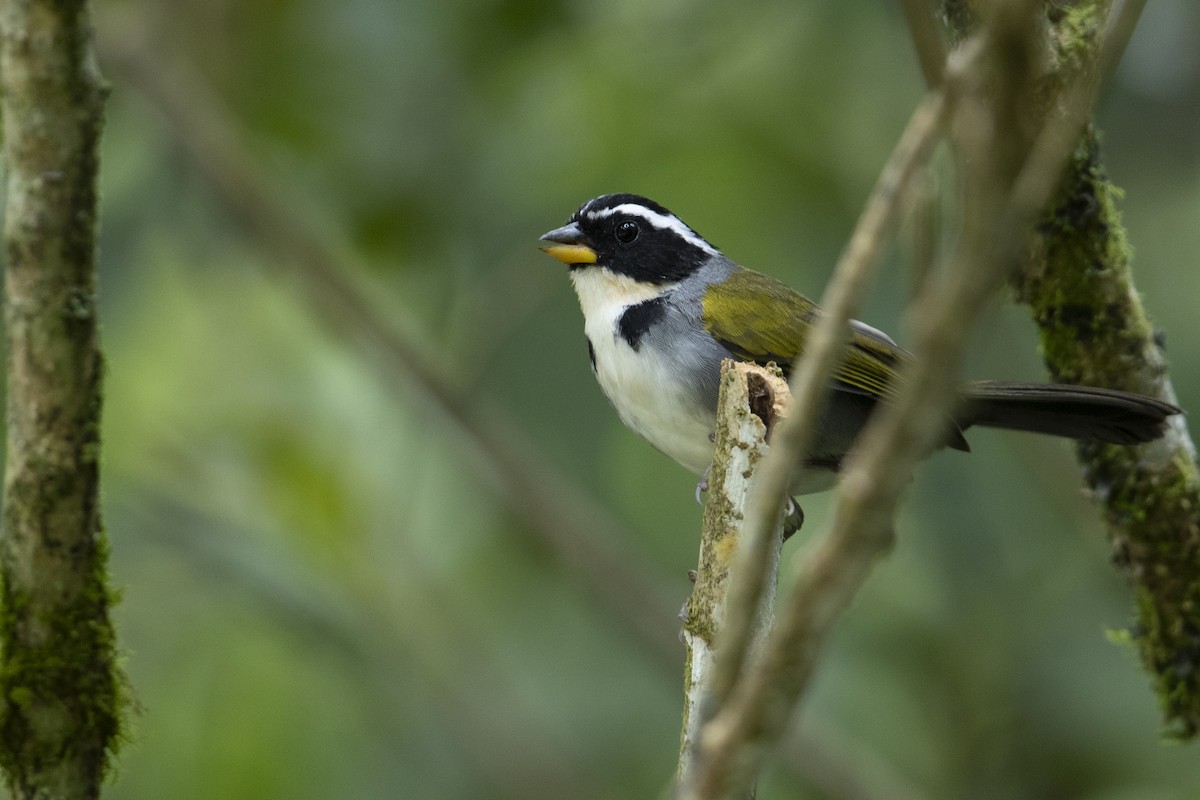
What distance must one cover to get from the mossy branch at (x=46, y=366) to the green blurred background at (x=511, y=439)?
2.35 meters

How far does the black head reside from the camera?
425cm

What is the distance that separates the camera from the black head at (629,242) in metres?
4.25

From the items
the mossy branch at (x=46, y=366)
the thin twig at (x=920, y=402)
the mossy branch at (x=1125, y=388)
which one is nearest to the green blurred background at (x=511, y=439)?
the mossy branch at (x=1125, y=388)

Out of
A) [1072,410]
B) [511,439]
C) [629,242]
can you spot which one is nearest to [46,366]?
[629,242]

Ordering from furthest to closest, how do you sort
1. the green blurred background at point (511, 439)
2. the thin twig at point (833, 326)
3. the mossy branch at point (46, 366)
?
1. the green blurred background at point (511, 439)
2. the mossy branch at point (46, 366)
3. the thin twig at point (833, 326)

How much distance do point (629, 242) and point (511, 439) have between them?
3.83 ft

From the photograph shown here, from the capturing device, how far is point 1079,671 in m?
5.04

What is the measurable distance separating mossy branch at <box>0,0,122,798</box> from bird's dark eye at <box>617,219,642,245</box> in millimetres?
1931

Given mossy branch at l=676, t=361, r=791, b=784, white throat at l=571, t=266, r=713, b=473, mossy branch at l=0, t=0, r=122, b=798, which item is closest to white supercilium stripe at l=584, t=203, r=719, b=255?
white throat at l=571, t=266, r=713, b=473

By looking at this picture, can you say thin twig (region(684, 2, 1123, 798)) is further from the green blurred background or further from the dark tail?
the green blurred background

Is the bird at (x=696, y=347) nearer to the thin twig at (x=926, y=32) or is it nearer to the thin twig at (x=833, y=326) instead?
the thin twig at (x=926, y=32)

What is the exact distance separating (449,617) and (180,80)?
2.29 m

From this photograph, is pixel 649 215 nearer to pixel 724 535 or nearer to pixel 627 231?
pixel 627 231

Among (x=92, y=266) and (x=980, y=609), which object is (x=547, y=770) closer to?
(x=980, y=609)
